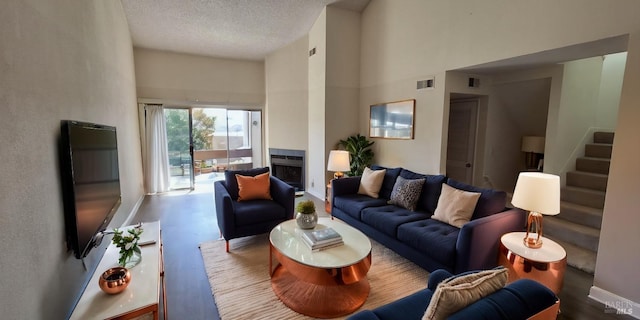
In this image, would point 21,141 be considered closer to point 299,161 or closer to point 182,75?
point 299,161

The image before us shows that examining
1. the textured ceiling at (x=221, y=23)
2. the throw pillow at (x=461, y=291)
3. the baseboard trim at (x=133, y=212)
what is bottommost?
the baseboard trim at (x=133, y=212)

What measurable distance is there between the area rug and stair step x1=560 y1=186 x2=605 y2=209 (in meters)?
2.62

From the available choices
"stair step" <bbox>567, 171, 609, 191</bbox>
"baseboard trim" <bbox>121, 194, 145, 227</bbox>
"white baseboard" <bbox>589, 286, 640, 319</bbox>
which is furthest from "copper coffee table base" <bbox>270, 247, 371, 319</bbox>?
"stair step" <bbox>567, 171, 609, 191</bbox>

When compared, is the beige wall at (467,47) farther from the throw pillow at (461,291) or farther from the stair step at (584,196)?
the throw pillow at (461,291)

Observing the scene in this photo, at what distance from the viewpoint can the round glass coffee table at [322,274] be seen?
209cm

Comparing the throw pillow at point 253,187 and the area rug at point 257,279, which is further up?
the throw pillow at point 253,187

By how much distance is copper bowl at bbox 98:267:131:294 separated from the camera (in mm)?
1665

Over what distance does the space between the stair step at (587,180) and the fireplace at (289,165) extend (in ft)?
15.2

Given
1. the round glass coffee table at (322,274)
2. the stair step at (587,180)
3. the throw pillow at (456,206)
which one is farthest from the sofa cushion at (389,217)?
the stair step at (587,180)

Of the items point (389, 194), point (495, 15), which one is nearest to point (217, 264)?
point (389, 194)

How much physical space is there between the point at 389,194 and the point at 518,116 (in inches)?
113

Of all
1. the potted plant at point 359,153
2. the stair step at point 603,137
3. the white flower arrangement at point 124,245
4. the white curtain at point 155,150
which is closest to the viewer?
the white flower arrangement at point 124,245

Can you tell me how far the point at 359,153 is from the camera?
17.2ft

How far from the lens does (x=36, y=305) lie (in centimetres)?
133
